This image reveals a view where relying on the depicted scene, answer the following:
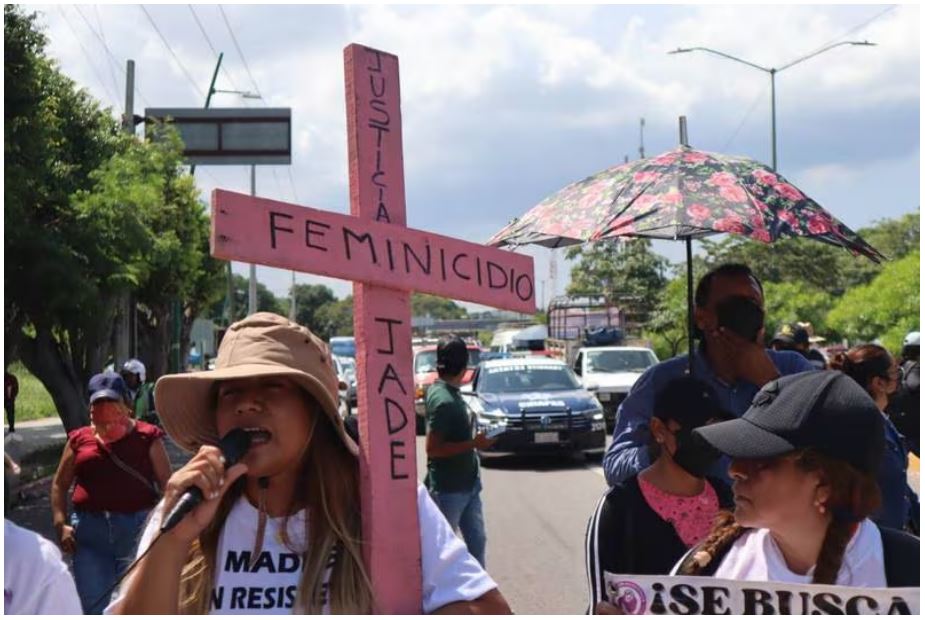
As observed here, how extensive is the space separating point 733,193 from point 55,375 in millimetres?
13960

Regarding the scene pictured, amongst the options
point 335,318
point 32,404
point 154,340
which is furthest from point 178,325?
point 335,318

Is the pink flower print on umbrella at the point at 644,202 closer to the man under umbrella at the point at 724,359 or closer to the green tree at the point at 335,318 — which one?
the man under umbrella at the point at 724,359

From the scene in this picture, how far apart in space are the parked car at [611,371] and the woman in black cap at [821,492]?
655 inches

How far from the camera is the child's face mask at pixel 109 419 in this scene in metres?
5.45

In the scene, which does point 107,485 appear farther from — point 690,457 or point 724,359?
point 690,457

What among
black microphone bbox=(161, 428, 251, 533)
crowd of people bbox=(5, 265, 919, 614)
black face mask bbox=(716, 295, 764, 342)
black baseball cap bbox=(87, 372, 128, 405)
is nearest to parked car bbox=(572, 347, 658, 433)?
black baseball cap bbox=(87, 372, 128, 405)

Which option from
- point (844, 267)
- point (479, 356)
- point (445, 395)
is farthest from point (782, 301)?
point (445, 395)

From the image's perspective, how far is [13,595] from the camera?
195 cm

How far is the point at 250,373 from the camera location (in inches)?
86.4

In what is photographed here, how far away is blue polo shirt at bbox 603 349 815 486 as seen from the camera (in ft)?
10.4

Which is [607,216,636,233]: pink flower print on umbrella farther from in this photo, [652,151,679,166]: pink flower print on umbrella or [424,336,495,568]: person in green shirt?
[424,336,495,568]: person in green shirt

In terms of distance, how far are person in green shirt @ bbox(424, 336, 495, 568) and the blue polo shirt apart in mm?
2647

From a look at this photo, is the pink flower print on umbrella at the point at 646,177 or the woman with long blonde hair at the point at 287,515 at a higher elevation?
the pink flower print on umbrella at the point at 646,177

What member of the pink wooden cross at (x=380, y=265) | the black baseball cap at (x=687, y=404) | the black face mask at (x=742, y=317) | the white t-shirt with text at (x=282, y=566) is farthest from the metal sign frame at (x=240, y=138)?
the white t-shirt with text at (x=282, y=566)
